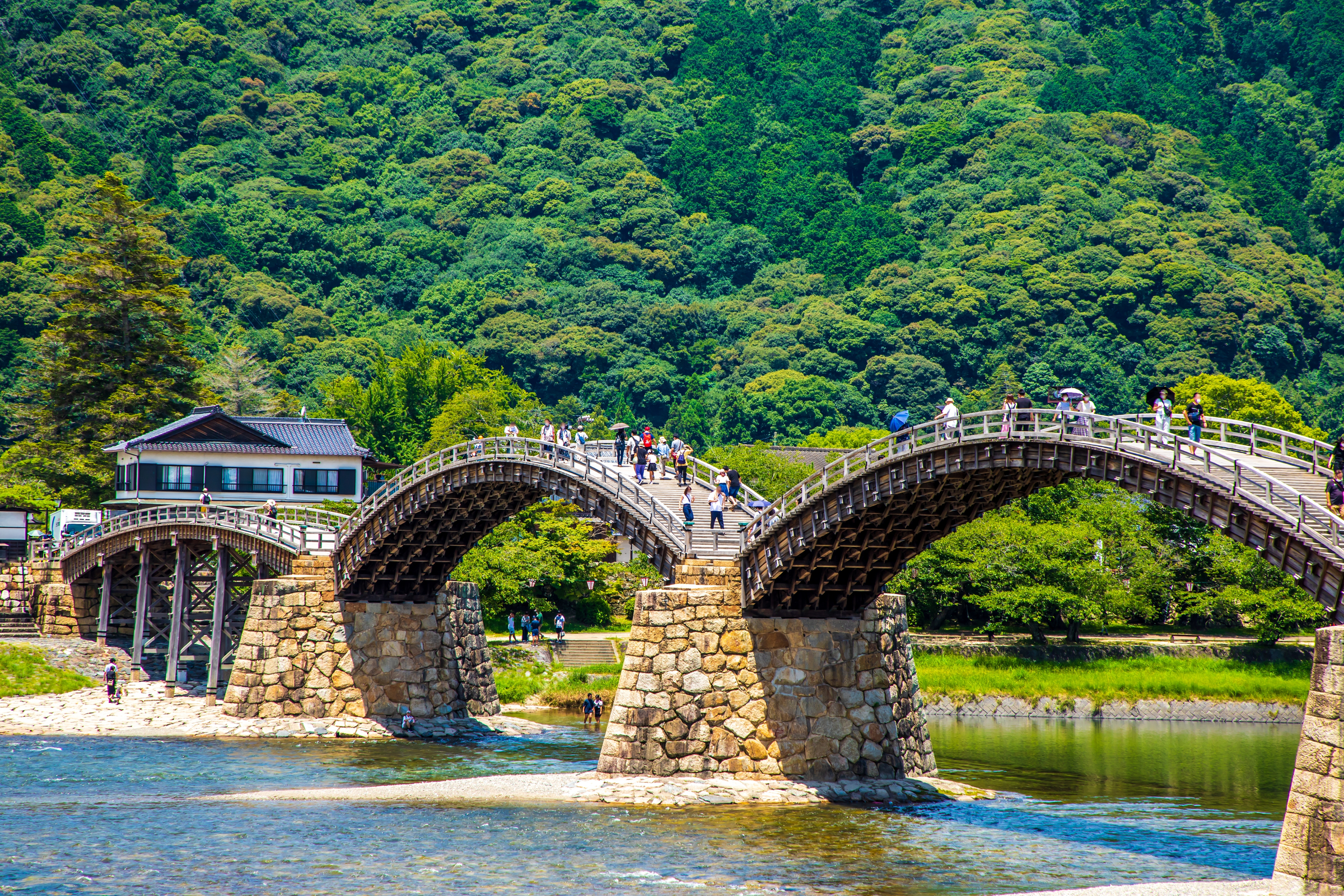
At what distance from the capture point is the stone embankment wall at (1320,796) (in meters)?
19.5

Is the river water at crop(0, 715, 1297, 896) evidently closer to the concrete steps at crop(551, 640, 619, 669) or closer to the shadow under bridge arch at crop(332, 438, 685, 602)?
the shadow under bridge arch at crop(332, 438, 685, 602)

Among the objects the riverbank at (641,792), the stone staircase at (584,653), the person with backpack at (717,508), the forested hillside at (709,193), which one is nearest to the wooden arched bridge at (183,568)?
the stone staircase at (584,653)

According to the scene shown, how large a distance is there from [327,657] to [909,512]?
22.9 meters

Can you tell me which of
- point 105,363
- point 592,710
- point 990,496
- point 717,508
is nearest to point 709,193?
point 105,363

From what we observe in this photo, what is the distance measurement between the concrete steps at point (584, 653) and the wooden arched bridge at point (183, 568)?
11.8 meters

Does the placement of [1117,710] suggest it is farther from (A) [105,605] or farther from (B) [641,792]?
(A) [105,605]

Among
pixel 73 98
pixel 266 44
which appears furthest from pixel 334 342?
pixel 266 44

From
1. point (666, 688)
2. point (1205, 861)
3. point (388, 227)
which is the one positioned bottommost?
point (1205, 861)

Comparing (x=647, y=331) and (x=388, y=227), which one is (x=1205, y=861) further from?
(x=388, y=227)

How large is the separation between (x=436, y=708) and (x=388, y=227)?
370 ft

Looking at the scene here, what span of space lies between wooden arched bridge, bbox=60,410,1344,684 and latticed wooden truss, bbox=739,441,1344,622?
4 centimetres

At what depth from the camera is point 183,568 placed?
5128 centimetres

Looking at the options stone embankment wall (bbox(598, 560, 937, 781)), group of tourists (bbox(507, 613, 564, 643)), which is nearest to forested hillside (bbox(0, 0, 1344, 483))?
group of tourists (bbox(507, 613, 564, 643))

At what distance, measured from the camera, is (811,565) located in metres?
32.1
